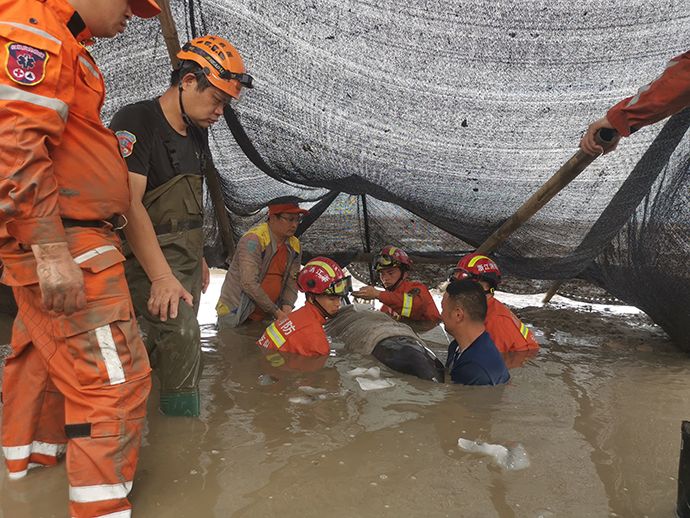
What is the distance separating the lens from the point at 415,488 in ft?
7.09

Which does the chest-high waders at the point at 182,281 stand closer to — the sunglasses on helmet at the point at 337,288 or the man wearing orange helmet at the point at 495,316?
the sunglasses on helmet at the point at 337,288

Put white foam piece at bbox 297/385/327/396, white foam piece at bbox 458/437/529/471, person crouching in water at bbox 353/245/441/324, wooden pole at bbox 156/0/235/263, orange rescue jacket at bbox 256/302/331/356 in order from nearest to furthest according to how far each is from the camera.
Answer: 1. white foam piece at bbox 458/437/529/471
2. white foam piece at bbox 297/385/327/396
3. wooden pole at bbox 156/0/235/263
4. orange rescue jacket at bbox 256/302/331/356
5. person crouching in water at bbox 353/245/441/324

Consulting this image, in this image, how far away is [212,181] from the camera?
4891 mm

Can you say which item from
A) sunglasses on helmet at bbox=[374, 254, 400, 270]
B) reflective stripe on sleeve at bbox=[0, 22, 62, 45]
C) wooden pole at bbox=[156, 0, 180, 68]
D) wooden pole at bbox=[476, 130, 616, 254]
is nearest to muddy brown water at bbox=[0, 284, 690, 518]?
wooden pole at bbox=[476, 130, 616, 254]

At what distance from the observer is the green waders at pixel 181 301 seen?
2.64m

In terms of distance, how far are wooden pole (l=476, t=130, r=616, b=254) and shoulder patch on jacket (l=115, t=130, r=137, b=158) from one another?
2608 mm

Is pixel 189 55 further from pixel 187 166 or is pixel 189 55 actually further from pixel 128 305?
pixel 128 305

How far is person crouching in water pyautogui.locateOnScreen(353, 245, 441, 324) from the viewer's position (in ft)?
18.7

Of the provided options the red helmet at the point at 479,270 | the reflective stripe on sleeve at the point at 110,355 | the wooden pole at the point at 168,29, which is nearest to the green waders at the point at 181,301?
the reflective stripe on sleeve at the point at 110,355

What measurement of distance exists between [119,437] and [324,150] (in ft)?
9.29

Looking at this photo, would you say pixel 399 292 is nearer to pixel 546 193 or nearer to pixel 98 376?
pixel 546 193

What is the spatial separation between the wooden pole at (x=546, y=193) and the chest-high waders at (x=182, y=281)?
238cm

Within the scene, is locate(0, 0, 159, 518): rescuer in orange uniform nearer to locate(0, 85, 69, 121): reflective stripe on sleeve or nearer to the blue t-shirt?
locate(0, 85, 69, 121): reflective stripe on sleeve

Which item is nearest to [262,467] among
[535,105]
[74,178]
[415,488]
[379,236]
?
[415,488]
